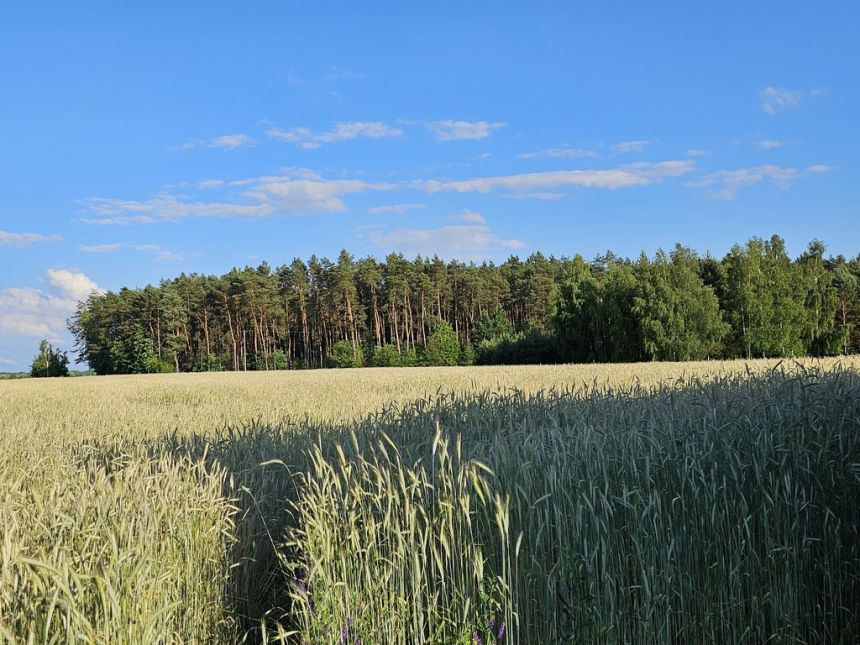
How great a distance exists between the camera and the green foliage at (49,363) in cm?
6788

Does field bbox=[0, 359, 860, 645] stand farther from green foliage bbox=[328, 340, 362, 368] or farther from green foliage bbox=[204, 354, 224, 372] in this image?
green foliage bbox=[204, 354, 224, 372]

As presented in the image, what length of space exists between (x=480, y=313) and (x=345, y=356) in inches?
674

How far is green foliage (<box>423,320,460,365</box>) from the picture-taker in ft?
196

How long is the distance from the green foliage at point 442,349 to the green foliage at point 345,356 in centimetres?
681

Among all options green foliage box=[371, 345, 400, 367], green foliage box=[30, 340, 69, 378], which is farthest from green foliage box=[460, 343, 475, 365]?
green foliage box=[30, 340, 69, 378]

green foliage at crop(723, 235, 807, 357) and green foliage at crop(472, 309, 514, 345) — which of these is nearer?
green foliage at crop(723, 235, 807, 357)

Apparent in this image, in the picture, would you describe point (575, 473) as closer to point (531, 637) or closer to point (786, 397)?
point (531, 637)

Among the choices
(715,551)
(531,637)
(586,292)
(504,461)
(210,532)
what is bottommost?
(531,637)

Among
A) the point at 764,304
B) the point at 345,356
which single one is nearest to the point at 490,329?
the point at 345,356

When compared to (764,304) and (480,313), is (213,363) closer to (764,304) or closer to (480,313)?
(480,313)

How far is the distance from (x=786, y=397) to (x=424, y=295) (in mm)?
63878

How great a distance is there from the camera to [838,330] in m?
48.9

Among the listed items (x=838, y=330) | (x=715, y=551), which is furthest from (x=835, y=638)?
(x=838, y=330)

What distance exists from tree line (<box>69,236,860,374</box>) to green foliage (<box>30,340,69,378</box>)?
473 cm
